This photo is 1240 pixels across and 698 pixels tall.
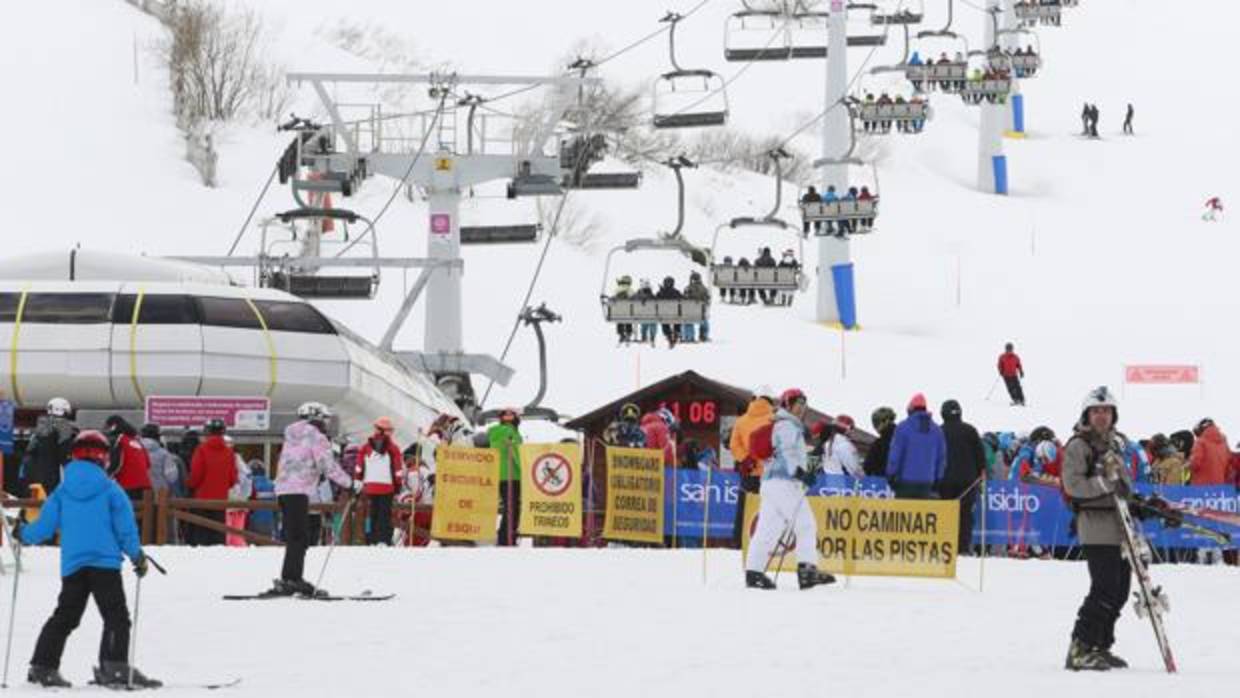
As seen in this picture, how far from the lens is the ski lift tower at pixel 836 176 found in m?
65.3

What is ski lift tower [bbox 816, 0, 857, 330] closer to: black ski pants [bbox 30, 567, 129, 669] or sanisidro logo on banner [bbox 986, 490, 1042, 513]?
sanisidro logo on banner [bbox 986, 490, 1042, 513]

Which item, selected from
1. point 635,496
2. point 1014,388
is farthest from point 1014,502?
point 1014,388

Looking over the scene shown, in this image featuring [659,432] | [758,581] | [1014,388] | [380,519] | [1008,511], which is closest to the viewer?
[758,581]

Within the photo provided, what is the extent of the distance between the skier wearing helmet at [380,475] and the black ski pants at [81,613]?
9.46 m

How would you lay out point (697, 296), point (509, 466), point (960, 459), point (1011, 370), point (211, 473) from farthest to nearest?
point (1011, 370), point (697, 296), point (509, 466), point (211, 473), point (960, 459)

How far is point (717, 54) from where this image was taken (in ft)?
380

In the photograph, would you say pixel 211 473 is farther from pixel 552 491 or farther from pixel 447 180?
pixel 447 180

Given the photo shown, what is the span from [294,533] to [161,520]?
5.27 metres

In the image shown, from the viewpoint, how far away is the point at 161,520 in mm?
22609

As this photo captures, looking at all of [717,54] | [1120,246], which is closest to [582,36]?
[717,54]

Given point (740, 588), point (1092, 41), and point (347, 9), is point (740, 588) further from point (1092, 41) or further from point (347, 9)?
point (1092, 41)

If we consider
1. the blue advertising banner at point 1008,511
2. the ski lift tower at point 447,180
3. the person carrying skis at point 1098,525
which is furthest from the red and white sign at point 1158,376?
the person carrying skis at point 1098,525

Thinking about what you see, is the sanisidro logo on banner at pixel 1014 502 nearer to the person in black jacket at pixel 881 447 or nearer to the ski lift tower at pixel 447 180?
the person in black jacket at pixel 881 447

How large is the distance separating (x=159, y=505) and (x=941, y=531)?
22.4ft
